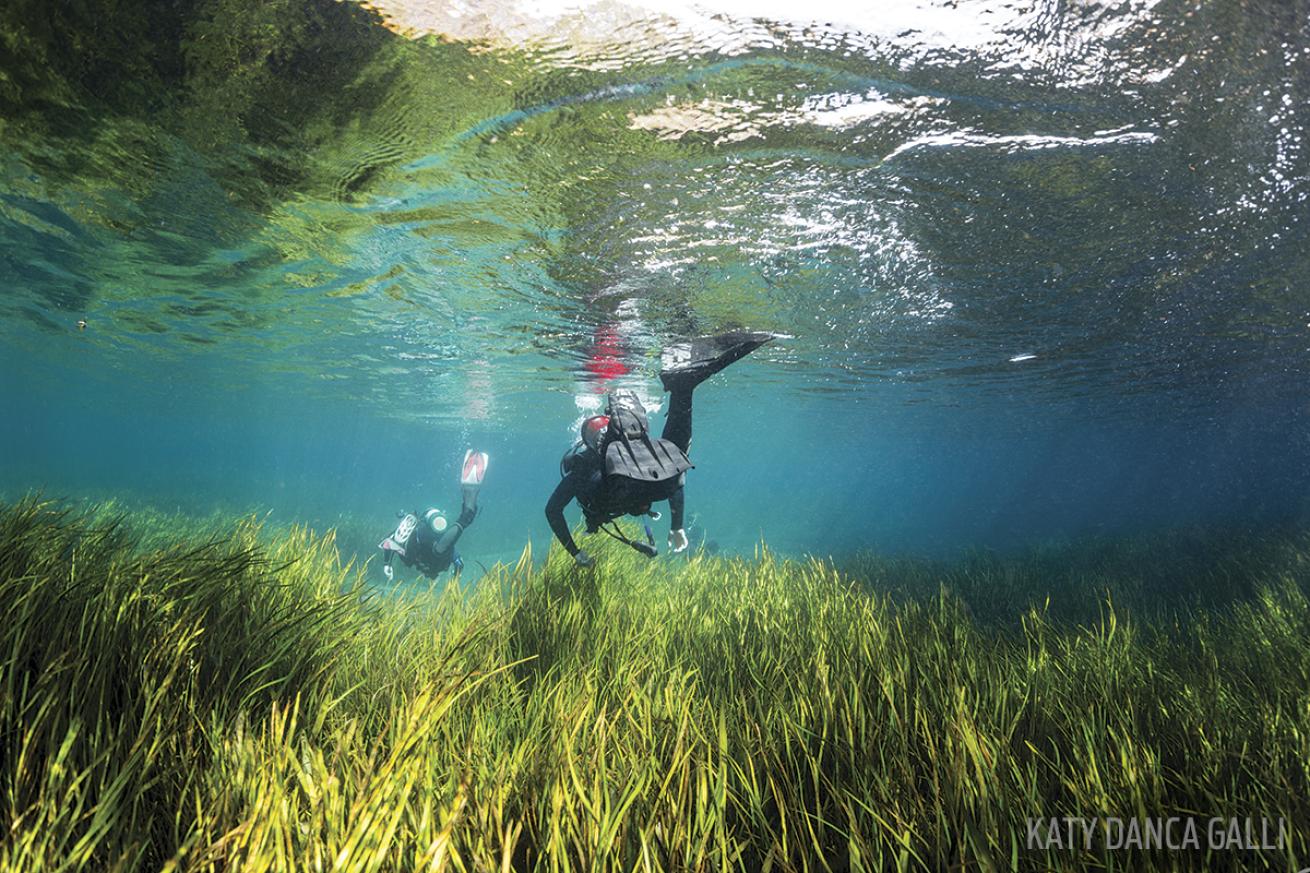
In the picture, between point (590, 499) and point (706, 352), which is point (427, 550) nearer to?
point (706, 352)

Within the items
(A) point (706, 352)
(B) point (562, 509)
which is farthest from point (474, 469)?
(B) point (562, 509)

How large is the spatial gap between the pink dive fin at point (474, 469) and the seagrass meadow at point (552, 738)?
11383 millimetres

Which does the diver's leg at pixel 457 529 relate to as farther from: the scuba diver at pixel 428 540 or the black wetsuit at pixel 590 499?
the black wetsuit at pixel 590 499

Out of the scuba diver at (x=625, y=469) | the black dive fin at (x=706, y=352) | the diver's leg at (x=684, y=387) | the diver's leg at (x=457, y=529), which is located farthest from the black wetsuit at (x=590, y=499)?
the diver's leg at (x=457, y=529)

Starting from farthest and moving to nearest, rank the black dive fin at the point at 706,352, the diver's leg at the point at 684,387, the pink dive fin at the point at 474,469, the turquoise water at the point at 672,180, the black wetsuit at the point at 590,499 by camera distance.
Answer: the pink dive fin at the point at 474,469
the black dive fin at the point at 706,352
the diver's leg at the point at 684,387
the black wetsuit at the point at 590,499
the turquoise water at the point at 672,180

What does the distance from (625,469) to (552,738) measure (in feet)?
9.66

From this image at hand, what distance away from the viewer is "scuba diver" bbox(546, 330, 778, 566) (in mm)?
5660

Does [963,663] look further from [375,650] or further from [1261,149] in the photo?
[1261,149]

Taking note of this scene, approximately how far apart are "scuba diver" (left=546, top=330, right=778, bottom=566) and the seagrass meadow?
1187 millimetres

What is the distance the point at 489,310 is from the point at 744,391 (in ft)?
48.0

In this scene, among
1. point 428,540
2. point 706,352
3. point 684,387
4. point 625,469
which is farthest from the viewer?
point 706,352

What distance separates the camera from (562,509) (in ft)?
22.1

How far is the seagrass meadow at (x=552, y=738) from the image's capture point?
6.14 feet

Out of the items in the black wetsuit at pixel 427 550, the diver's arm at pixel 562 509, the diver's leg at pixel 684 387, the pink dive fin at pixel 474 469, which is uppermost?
the diver's leg at pixel 684 387
